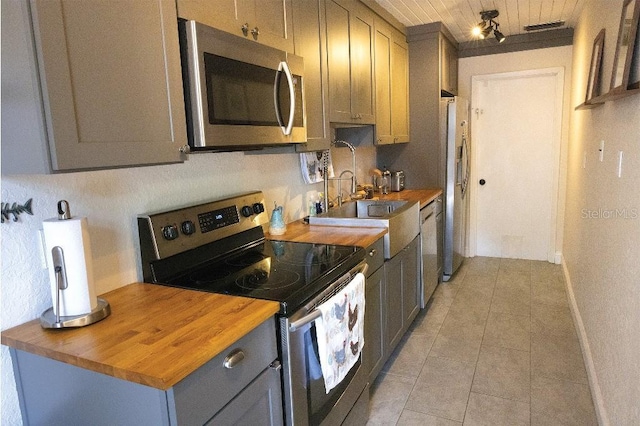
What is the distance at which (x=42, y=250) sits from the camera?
4.25 ft

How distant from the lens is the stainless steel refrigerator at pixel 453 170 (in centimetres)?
395

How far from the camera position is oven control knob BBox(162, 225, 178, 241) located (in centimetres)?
172

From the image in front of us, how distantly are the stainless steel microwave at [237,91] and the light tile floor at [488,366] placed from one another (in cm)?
153

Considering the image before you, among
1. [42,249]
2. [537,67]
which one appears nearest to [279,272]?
[42,249]

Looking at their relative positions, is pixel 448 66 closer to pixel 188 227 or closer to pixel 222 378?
pixel 188 227

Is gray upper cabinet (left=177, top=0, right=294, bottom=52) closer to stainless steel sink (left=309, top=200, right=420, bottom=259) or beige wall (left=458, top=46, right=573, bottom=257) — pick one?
stainless steel sink (left=309, top=200, right=420, bottom=259)

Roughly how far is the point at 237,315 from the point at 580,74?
3.55 m

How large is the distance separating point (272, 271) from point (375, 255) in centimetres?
71

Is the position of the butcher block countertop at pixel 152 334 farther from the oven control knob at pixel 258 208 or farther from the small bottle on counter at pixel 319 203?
the small bottle on counter at pixel 319 203

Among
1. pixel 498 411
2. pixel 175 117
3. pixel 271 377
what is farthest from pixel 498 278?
pixel 175 117

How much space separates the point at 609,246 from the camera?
2061mm

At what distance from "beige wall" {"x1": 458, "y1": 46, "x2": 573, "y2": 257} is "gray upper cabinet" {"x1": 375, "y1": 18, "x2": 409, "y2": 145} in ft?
3.98

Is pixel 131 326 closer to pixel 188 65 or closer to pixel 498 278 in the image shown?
pixel 188 65

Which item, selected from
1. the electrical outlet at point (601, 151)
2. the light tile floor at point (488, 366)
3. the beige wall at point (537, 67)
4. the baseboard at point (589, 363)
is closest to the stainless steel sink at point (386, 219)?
the light tile floor at point (488, 366)
